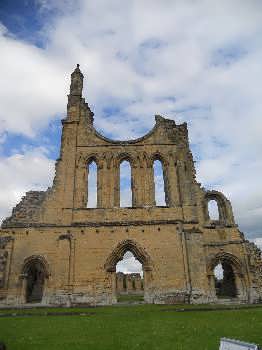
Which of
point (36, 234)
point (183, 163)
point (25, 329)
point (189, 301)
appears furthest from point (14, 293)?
point (183, 163)

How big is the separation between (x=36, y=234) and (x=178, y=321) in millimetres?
10274

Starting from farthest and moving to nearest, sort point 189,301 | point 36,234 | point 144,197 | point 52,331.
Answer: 1. point 144,197
2. point 36,234
3. point 189,301
4. point 52,331

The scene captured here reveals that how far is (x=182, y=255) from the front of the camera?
17797 millimetres

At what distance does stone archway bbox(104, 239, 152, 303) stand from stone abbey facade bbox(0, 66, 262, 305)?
0.18ft

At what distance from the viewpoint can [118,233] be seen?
18.2 metres

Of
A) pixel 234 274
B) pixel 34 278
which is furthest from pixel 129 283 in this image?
pixel 234 274

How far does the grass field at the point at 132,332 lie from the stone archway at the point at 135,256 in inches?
209

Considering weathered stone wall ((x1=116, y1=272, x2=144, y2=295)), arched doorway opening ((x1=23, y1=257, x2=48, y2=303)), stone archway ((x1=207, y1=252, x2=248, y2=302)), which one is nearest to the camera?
arched doorway opening ((x1=23, y1=257, x2=48, y2=303))

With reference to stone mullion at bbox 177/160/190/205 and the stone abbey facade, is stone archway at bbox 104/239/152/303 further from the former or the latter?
stone mullion at bbox 177/160/190/205

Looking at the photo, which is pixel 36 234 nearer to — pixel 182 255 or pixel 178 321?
pixel 182 255

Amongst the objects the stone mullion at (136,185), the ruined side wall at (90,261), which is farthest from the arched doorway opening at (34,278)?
the stone mullion at (136,185)

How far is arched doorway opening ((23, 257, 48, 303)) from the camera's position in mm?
17484

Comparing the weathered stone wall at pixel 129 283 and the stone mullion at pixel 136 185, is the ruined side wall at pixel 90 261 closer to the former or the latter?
the stone mullion at pixel 136 185

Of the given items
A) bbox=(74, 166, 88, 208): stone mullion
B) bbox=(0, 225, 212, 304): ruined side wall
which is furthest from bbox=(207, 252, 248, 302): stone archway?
bbox=(74, 166, 88, 208): stone mullion
